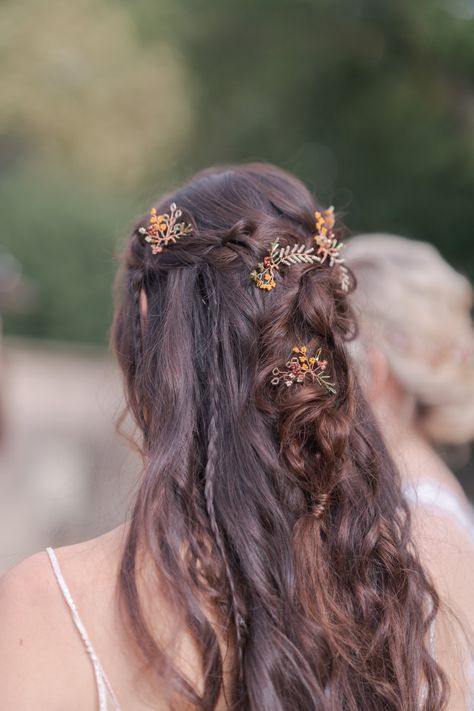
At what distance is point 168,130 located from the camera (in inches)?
655

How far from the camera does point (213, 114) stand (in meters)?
16.1

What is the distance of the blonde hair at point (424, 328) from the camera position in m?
2.55

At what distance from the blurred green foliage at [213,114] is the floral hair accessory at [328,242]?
7.88m

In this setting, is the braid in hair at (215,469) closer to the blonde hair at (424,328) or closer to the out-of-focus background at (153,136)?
the blonde hair at (424,328)

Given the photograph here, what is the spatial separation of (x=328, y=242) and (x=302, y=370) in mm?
301

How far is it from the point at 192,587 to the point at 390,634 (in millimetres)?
399

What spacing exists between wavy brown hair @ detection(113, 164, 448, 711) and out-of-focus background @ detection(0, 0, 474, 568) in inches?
210

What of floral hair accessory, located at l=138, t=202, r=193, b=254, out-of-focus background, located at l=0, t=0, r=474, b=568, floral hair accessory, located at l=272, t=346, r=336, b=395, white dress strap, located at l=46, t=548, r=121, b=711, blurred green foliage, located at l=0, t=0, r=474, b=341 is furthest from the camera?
blurred green foliage, located at l=0, t=0, r=474, b=341

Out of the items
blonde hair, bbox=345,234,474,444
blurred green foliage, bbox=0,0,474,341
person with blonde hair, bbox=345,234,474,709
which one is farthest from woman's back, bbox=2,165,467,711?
blurred green foliage, bbox=0,0,474,341

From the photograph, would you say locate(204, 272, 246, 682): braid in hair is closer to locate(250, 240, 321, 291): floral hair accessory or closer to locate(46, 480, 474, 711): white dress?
locate(250, 240, 321, 291): floral hair accessory

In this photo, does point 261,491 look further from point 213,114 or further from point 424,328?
point 213,114

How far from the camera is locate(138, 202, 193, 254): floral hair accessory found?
1641mm

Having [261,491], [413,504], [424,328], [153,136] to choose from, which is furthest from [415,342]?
[153,136]

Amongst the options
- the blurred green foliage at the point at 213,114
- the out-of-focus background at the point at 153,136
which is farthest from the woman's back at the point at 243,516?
the blurred green foliage at the point at 213,114
